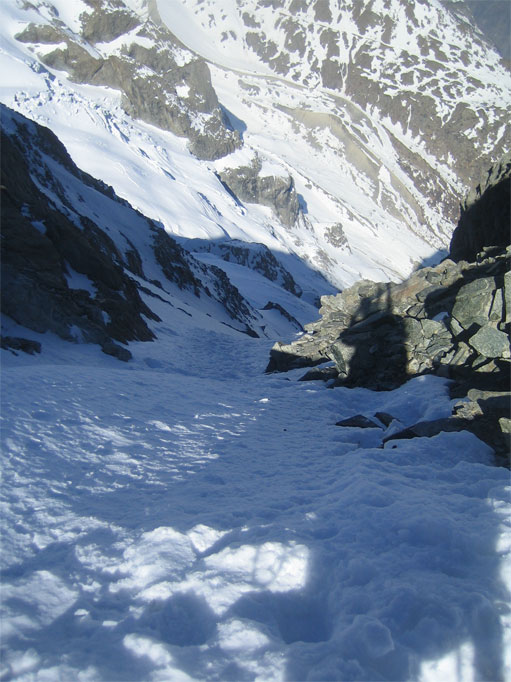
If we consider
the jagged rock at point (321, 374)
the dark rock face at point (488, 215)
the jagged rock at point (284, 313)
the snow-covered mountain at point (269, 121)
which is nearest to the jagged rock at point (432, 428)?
the jagged rock at point (321, 374)

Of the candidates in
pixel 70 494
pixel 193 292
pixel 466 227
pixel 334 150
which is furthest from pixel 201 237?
pixel 334 150

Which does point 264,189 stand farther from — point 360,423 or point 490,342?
point 360,423

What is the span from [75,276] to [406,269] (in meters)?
108

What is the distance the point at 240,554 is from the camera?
302 cm

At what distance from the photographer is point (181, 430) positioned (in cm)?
610

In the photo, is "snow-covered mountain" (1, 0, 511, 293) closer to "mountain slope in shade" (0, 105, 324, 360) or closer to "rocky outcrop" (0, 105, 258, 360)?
"mountain slope in shade" (0, 105, 324, 360)

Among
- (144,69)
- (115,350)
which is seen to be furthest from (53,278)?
(144,69)

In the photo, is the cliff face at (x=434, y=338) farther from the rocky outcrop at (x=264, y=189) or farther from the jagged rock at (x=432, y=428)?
the rocky outcrop at (x=264, y=189)

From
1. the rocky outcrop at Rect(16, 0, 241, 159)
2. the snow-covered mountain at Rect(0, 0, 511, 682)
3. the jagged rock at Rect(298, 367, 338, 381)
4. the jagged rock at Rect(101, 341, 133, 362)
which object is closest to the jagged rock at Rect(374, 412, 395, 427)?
the snow-covered mountain at Rect(0, 0, 511, 682)

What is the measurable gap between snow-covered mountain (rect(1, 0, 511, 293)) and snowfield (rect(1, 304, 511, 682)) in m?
56.3

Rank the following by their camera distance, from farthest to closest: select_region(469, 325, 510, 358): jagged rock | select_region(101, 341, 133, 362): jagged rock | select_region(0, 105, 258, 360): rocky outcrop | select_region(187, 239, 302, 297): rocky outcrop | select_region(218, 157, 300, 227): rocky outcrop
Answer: select_region(218, 157, 300, 227): rocky outcrop
select_region(187, 239, 302, 297): rocky outcrop
select_region(101, 341, 133, 362): jagged rock
select_region(0, 105, 258, 360): rocky outcrop
select_region(469, 325, 510, 358): jagged rock

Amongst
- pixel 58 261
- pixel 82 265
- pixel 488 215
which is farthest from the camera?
pixel 488 215

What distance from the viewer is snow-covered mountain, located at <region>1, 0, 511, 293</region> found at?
70312 millimetres

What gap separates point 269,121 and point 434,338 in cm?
15286
